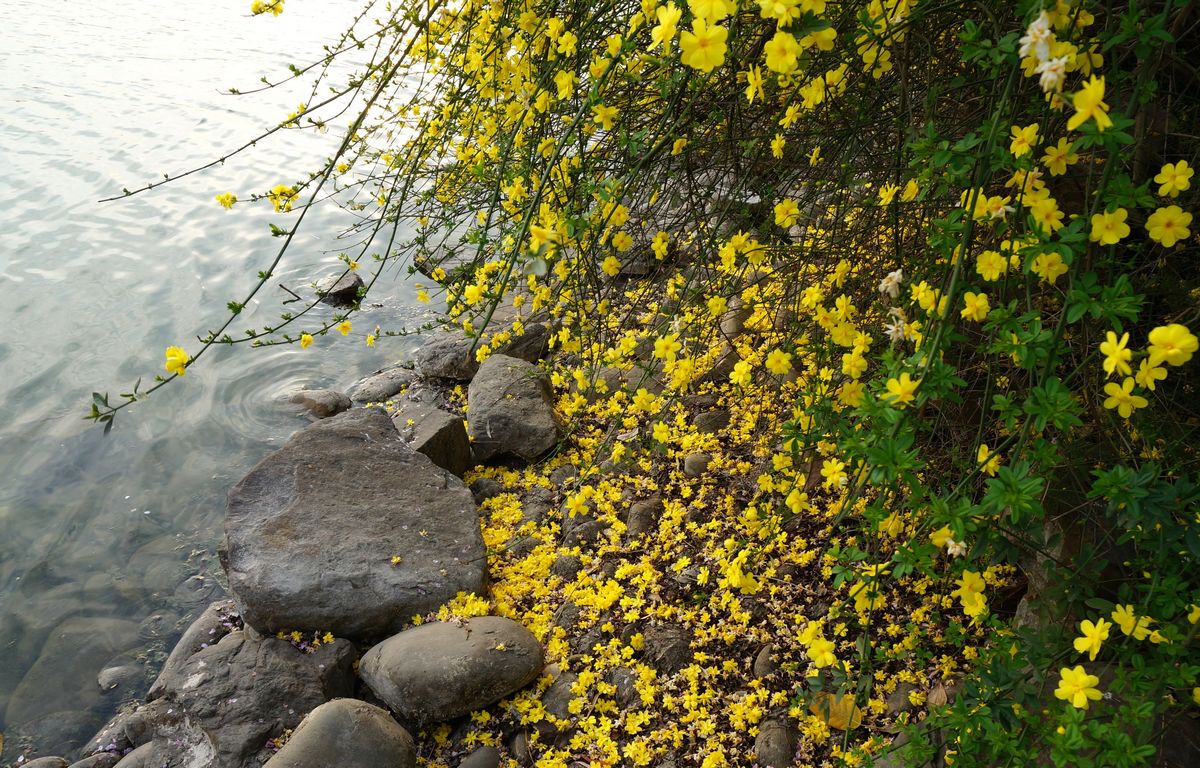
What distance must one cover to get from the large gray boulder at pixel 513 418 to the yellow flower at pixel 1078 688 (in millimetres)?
3570

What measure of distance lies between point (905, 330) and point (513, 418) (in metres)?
3.61

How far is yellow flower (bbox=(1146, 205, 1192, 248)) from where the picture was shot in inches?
51.8

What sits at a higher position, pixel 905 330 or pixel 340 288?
pixel 905 330

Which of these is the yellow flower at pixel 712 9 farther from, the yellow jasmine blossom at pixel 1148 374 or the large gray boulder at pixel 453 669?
the large gray boulder at pixel 453 669

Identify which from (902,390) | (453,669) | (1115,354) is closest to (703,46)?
(902,390)

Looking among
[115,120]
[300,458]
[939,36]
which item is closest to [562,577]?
[300,458]

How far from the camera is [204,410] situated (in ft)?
20.9

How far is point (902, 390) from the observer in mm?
1227

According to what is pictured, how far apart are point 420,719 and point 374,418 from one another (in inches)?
83.3

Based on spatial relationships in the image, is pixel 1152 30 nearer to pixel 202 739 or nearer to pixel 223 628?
pixel 202 739

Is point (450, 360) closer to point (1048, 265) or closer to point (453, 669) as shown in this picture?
point (453, 669)

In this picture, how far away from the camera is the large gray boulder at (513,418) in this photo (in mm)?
4766

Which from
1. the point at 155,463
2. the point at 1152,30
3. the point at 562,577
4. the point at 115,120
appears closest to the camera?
the point at 1152,30

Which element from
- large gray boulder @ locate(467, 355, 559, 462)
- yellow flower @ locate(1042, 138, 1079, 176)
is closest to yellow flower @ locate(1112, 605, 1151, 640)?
yellow flower @ locate(1042, 138, 1079, 176)
